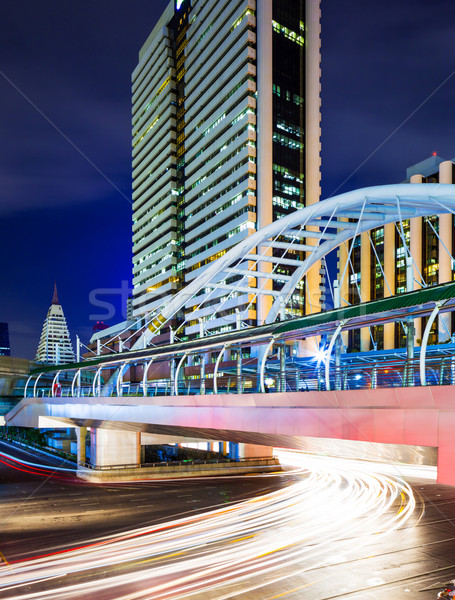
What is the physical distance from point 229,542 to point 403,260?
237ft

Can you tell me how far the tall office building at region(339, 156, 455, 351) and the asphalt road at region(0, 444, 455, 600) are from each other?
4478 cm

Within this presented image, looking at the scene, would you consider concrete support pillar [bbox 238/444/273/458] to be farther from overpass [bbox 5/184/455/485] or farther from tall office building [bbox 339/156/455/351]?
tall office building [bbox 339/156/455/351]

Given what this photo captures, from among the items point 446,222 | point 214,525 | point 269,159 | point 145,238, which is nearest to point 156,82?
point 145,238

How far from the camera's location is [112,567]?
65.4 feet

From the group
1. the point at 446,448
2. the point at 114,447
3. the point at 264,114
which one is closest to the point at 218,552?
the point at 446,448

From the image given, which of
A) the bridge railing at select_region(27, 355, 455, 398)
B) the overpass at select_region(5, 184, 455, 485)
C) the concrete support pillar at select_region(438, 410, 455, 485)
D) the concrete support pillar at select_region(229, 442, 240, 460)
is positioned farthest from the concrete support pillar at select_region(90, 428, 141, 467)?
the concrete support pillar at select_region(438, 410, 455, 485)

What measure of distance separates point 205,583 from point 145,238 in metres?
130

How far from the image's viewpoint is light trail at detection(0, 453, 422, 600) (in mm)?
17906

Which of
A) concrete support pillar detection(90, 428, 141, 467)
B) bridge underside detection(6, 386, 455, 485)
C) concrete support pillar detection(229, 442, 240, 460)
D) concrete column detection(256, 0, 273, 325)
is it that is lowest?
concrete support pillar detection(229, 442, 240, 460)

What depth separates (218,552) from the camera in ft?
71.3

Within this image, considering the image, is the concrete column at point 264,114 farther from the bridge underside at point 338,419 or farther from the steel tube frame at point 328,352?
the steel tube frame at point 328,352

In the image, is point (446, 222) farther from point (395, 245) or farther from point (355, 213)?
point (355, 213)

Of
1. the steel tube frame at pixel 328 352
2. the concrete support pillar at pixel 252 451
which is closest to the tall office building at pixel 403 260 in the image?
the concrete support pillar at pixel 252 451

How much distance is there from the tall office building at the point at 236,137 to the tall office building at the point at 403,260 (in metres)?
10.2
